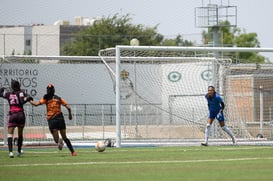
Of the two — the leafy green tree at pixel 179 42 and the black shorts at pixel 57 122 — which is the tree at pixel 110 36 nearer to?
the leafy green tree at pixel 179 42

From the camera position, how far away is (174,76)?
32.7 metres

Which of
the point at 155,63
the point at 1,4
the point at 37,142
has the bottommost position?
the point at 37,142

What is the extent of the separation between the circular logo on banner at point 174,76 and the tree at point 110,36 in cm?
1756

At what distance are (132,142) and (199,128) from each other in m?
3.56

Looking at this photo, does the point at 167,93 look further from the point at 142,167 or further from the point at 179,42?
the point at 179,42

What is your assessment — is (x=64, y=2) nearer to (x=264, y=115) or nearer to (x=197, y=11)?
(x=197, y=11)

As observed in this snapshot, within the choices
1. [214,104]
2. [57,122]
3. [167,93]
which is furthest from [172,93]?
[57,122]

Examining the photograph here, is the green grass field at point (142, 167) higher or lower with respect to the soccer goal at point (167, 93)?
lower


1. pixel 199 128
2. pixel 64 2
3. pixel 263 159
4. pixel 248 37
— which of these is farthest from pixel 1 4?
pixel 248 37

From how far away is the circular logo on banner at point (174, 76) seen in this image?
32406mm

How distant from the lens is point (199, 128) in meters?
32.6

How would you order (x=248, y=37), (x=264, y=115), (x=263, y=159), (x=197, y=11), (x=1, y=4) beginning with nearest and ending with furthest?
(x=263, y=159) → (x=264, y=115) → (x=1, y=4) → (x=197, y=11) → (x=248, y=37)

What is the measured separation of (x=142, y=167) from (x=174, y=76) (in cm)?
1540

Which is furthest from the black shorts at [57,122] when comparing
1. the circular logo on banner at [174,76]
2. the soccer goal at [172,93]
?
the circular logo on banner at [174,76]
